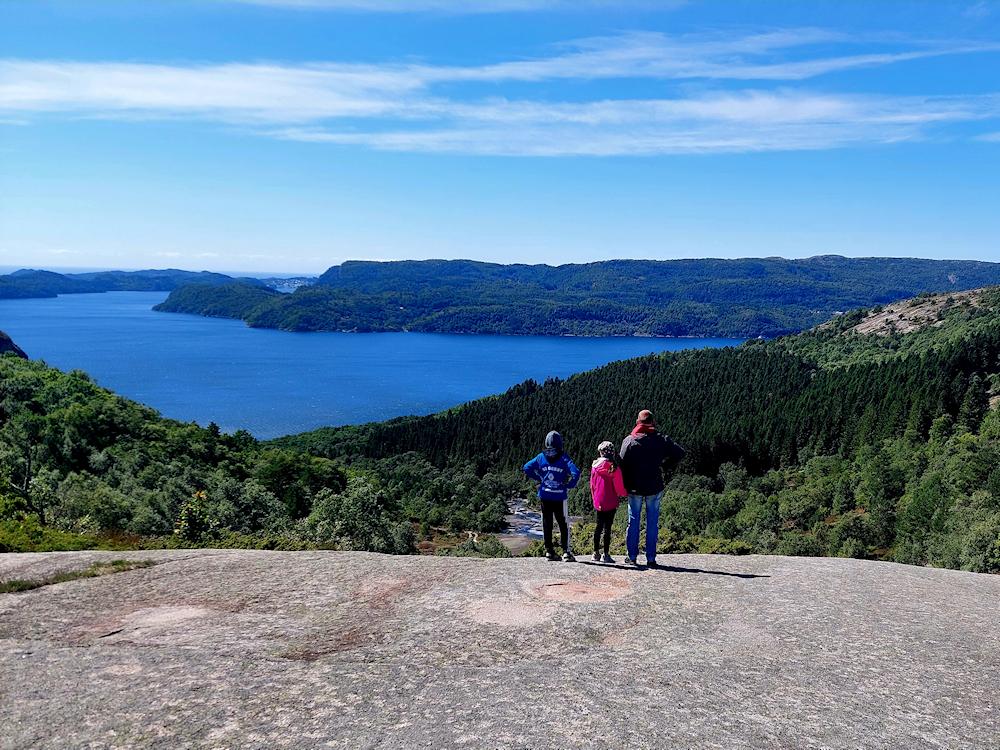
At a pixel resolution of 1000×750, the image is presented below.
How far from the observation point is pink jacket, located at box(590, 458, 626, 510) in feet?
46.9

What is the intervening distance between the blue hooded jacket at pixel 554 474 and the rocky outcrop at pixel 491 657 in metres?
1.62

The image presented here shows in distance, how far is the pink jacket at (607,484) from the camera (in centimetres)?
1429

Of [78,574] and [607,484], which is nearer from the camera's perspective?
[78,574]

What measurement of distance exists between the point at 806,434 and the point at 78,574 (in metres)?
107

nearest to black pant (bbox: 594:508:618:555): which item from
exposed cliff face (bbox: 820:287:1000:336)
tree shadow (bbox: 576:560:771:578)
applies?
tree shadow (bbox: 576:560:771:578)

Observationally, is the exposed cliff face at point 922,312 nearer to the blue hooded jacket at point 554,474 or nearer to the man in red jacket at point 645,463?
the man in red jacket at point 645,463

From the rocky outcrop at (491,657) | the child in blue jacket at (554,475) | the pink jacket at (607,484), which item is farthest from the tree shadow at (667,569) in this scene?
the pink jacket at (607,484)

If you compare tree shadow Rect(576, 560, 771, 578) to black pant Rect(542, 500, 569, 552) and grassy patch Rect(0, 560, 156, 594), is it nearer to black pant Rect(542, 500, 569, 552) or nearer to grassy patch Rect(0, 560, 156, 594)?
black pant Rect(542, 500, 569, 552)

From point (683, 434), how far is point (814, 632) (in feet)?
397

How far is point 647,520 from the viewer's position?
48.5ft

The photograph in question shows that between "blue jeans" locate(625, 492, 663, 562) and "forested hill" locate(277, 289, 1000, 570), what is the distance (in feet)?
49.0

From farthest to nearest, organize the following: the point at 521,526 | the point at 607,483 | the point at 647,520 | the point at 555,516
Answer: the point at 521,526
the point at 555,516
the point at 647,520
the point at 607,483

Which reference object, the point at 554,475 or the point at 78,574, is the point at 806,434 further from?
the point at 78,574

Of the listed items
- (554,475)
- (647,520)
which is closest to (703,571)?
(647,520)
